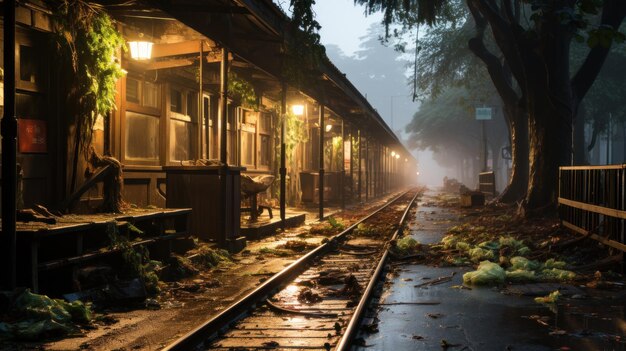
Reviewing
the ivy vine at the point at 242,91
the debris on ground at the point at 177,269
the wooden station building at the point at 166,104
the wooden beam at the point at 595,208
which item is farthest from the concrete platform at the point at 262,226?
the wooden beam at the point at 595,208

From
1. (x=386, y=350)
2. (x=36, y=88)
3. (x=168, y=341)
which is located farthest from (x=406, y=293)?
(x=36, y=88)

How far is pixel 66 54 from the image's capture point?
974 centimetres

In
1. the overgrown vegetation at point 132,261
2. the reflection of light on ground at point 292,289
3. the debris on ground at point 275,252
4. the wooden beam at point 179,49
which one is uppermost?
the wooden beam at point 179,49

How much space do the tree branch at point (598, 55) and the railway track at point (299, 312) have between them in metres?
9.67

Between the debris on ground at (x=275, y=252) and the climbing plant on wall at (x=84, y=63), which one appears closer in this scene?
the climbing plant on wall at (x=84, y=63)

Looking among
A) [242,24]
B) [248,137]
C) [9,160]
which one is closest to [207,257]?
[9,160]

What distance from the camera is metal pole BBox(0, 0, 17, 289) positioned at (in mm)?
6184

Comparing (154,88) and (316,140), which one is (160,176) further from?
(316,140)

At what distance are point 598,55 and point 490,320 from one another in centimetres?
1309

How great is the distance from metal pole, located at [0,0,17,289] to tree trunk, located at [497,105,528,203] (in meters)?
20.6

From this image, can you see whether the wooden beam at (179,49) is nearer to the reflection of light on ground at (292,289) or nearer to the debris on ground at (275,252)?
the debris on ground at (275,252)

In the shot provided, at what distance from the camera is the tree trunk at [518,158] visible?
24.5m

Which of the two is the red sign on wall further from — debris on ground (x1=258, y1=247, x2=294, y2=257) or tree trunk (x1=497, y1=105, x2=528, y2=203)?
tree trunk (x1=497, y1=105, x2=528, y2=203)

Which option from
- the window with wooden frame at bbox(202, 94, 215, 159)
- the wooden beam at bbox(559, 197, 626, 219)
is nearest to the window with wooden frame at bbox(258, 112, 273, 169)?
the window with wooden frame at bbox(202, 94, 215, 159)
